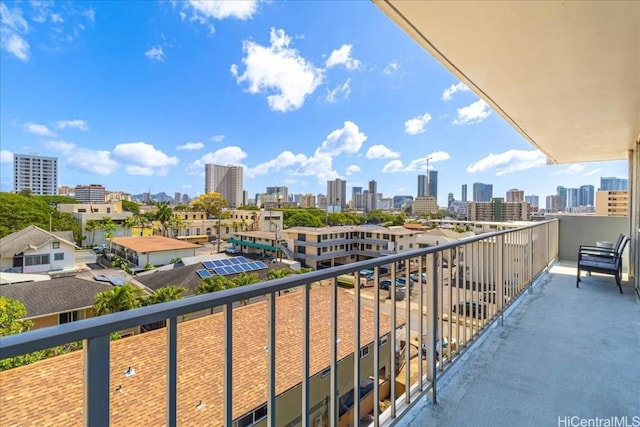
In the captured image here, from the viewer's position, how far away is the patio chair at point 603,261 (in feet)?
12.7

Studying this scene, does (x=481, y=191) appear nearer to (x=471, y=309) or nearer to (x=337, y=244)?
(x=337, y=244)

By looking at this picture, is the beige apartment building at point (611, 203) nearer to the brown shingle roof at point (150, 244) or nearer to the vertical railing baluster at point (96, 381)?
the vertical railing baluster at point (96, 381)

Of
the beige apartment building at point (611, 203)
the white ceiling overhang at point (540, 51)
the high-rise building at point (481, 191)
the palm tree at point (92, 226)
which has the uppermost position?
the high-rise building at point (481, 191)

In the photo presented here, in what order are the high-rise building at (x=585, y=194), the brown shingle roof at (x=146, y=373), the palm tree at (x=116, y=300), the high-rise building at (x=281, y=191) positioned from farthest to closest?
1. the high-rise building at (x=281, y=191)
2. the high-rise building at (x=585, y=194)
3. the palm tree at (x=116, y=300)
4. the brown shingle roof at (x=146, y=373)

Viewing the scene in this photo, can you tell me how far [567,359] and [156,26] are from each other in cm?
3358

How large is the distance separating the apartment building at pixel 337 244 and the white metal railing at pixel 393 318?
2145 cm

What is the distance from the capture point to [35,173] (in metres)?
52.8

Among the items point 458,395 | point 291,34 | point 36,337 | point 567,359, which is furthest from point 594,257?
point 291,34

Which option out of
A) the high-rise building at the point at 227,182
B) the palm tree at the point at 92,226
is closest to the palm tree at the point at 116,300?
the palm tree at the point at 92,226

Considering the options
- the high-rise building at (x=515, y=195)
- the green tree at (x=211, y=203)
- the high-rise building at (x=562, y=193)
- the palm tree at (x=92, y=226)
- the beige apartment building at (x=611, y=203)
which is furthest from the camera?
the green tree at (x=211, y=203)

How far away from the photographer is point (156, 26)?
1029 inches

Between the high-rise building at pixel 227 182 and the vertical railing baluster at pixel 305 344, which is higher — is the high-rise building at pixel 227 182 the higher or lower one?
the higher one

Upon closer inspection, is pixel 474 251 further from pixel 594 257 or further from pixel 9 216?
pixel 9 216

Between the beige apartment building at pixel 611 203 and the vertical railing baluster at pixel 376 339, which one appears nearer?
the vertical railing baluster at pixel 376 339
